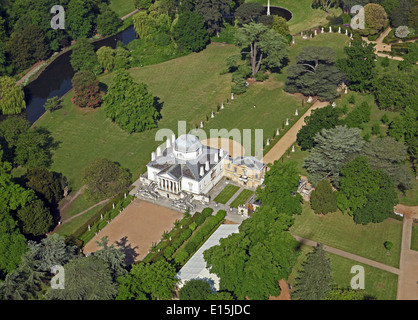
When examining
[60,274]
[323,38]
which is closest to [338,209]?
[60,274]

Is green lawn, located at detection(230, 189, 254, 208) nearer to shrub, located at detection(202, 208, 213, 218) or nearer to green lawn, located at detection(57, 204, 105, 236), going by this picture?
shrub, located at detection(202, 208, 213, 218)

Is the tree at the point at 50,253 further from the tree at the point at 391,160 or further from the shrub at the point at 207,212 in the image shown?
the tree at the point at 391,160

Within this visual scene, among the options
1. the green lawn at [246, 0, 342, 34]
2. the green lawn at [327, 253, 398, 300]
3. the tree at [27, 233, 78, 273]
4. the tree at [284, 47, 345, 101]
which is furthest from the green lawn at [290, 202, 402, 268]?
the green lawn at [246, 0, 342, 34]

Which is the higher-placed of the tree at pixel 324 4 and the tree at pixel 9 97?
the tree at pixel 324 4

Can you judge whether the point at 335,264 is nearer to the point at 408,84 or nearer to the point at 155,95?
the point at 408,84

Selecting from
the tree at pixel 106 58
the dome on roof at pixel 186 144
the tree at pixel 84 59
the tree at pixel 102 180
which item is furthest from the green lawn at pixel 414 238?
the tree at pixel 84 59

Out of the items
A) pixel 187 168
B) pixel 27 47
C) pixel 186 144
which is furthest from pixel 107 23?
pixel 187 168

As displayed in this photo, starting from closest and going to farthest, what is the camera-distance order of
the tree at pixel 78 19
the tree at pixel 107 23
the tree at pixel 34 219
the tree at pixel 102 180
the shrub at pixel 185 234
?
the tree at pixel 34 219, the shrub at pixel 185 234, the tree at pixel 102 180, the tree at pixel 78 19, the tree at pixel 107 23
